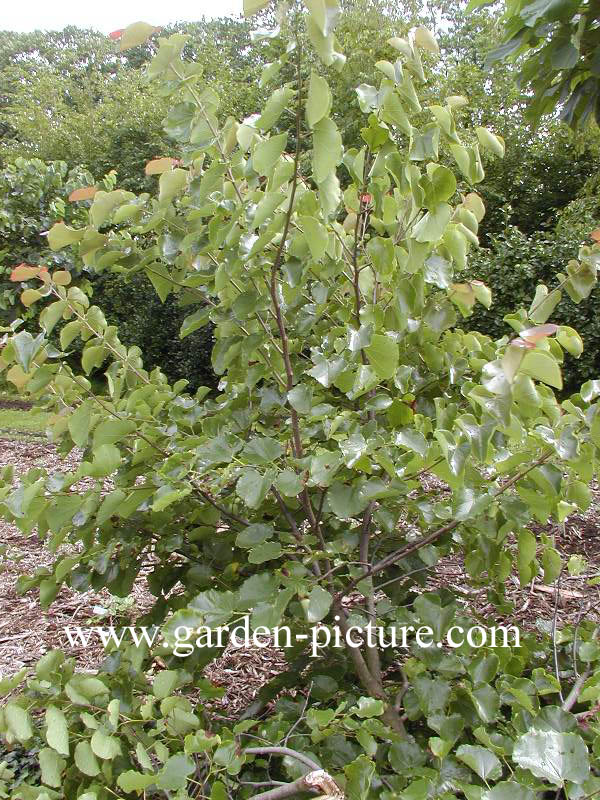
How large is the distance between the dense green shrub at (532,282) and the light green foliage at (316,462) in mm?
6449

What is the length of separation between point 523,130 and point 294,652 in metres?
13.0

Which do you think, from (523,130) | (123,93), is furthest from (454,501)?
(123,93)

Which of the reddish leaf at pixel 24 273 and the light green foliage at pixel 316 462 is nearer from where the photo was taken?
the light green foliage at pixel 316 462

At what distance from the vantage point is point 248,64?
17.6 metres

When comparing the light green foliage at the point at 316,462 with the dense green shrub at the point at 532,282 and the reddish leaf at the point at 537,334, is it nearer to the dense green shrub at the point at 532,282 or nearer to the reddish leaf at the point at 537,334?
the reddish leaf at the point at 537,334

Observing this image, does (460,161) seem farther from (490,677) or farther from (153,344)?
(153,344)

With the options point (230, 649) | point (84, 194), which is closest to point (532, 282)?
point (230, 649)

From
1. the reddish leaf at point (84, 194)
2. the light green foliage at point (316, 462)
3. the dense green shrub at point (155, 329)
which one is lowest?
the light green foliage at point (316, 462)

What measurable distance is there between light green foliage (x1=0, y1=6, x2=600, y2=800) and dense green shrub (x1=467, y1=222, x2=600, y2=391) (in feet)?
21.2

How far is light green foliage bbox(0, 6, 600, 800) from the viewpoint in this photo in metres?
0.96

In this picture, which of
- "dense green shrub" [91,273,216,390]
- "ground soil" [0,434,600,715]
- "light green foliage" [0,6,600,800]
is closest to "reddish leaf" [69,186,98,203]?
"light green foliage" [0,6,600,800]

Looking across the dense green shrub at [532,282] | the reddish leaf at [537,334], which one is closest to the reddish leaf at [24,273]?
the reddish leaf at [537,334]

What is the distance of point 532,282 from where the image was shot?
7.78 metres

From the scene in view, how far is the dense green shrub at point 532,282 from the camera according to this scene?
735cm
